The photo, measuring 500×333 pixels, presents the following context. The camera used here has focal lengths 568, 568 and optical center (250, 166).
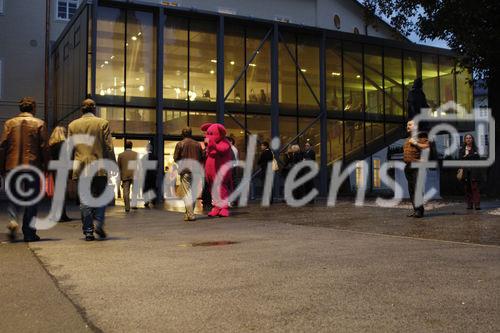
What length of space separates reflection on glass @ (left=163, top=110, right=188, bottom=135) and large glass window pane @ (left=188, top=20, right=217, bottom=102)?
83cm

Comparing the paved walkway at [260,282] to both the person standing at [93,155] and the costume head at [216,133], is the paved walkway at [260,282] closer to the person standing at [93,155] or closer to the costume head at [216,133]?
the person standing at [93,155]

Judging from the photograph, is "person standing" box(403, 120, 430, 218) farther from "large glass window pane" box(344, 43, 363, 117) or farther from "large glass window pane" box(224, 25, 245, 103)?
"large glass window pane" box(344, 43, 363, 117)

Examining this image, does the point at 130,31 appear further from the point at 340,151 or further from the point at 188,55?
the point at 340,151

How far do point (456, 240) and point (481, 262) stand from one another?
1819mm

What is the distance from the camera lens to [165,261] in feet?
19.2

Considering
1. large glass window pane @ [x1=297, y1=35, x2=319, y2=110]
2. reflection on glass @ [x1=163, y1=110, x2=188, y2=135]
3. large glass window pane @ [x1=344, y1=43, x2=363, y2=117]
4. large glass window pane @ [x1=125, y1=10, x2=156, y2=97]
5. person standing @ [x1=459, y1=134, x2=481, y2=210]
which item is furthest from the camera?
large glass window pane @ [x1=344, y1=43, x2=363, y2=117]

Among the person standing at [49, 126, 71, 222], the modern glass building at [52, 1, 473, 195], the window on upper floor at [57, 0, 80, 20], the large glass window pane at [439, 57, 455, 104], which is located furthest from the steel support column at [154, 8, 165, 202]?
the large glass window pane at [439, 57, 455, 104]

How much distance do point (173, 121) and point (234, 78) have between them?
11.0ft

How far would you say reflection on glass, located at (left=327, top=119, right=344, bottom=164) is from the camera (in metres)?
26.0

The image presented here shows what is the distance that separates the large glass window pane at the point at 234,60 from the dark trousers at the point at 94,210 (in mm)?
16461

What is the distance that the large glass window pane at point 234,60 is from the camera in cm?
2402

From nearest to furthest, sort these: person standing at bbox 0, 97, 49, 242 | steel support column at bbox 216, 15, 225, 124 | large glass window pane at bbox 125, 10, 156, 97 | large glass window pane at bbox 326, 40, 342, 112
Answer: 1. person standing at bbox 0, 97, 49, 242
2. large glass window pane at bbox 125, 10, 156, 97
3. steel support column at bbox 216, 15, 225, 124
4. large glass window pane at bbox 326, 40, 342, 112

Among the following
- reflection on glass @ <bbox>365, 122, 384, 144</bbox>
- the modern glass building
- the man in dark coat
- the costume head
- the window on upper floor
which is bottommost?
the costume head

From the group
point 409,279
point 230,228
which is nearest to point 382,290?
point 409,279
